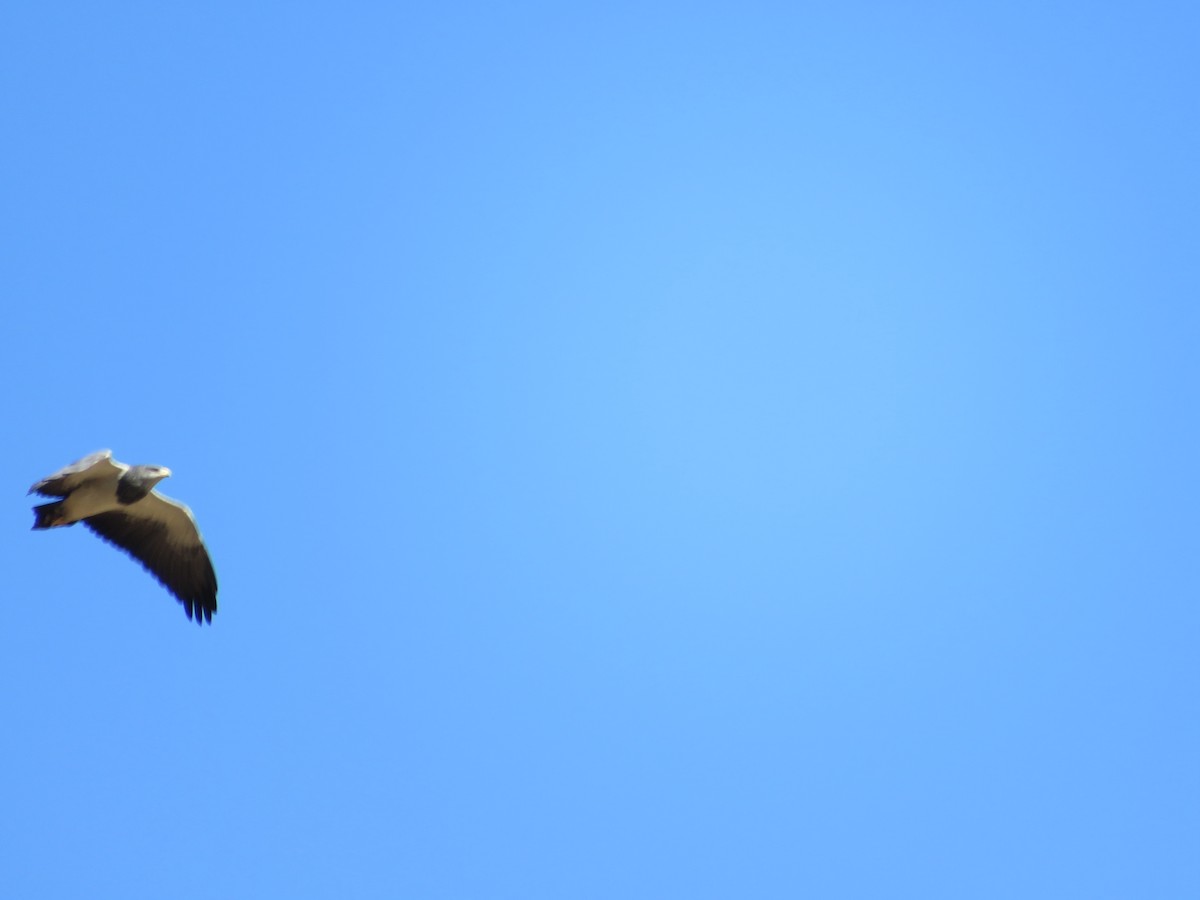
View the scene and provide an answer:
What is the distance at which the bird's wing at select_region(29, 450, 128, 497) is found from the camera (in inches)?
634

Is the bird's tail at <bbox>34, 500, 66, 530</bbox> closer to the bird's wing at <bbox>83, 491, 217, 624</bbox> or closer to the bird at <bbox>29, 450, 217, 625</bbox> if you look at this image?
the bird at <bbox>29, 450, 217, 625</bbox>

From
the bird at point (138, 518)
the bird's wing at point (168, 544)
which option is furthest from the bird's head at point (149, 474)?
the bird's wing at point (168, 544)

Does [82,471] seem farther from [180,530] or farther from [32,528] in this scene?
[180,530]

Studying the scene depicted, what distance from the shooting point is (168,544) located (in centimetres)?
1842

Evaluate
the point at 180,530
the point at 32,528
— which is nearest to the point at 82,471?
the point at 32,528

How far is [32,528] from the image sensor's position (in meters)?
16.4

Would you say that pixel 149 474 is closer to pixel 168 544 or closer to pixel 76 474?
pixel 76 474

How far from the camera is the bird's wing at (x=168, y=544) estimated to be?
58.9 ft

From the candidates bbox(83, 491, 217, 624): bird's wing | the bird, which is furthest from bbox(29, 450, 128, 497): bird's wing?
bbox(83, 491, 217, 624): bird's wing

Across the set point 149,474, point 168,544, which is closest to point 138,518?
point 168,544

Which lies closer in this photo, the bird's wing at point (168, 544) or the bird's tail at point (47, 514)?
the bird's tail at point (47, 514)

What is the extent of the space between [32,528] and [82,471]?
1.03 metres

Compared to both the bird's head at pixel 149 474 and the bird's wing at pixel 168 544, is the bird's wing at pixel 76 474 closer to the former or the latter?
the bird's head at pixel 149 474

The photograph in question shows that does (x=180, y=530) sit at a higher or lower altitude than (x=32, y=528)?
higher
